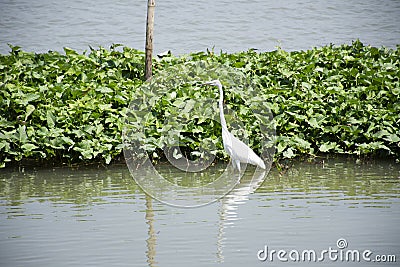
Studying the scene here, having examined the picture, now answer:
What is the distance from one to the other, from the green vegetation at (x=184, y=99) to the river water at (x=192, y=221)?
16.2 inches

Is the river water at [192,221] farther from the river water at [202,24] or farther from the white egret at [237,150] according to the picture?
the river water at [202,24]

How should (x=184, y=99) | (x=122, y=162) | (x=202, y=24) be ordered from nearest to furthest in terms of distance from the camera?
(x=122, y=162)
(x=184, y=99)
(x=202, y=24)

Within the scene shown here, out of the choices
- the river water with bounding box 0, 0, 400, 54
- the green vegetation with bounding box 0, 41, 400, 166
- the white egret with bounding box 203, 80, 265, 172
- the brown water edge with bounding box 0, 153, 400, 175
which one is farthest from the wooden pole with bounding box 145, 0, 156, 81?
the river water with bounding box 0, 0, 400, 54

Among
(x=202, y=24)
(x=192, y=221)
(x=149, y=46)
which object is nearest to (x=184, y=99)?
(x=149, y=46)

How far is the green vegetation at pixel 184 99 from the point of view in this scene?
8297mm

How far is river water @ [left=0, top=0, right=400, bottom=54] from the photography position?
17.6 metres

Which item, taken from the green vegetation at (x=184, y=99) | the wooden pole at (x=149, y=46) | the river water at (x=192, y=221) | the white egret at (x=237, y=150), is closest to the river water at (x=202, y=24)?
the green vegetation at (x=184, y=99)

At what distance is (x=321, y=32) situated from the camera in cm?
1889

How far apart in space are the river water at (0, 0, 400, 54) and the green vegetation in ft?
23.2

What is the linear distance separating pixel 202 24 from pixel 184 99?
33.3 feet

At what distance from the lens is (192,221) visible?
633cm

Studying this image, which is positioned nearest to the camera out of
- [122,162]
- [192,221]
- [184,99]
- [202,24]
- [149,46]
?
[192,221]

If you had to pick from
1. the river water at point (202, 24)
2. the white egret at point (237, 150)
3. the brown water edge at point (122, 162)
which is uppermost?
the river water at point (202, 24)

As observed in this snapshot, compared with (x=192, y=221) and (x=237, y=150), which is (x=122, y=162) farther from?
(x=192, y=221)
